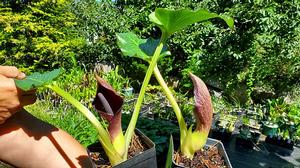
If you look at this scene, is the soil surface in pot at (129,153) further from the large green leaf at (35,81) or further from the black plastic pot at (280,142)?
the black plastic pot at (280,142)

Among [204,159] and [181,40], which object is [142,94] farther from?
[181,40]

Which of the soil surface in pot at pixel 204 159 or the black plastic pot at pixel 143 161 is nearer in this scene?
the black plastic pot at pixel 143 161

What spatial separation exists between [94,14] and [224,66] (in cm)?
279

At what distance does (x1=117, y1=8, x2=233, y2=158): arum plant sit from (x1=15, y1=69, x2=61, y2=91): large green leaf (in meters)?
0.24

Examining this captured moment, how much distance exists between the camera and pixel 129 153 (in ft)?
3.14

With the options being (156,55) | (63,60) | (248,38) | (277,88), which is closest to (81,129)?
(156,55)

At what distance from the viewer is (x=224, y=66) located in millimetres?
5938

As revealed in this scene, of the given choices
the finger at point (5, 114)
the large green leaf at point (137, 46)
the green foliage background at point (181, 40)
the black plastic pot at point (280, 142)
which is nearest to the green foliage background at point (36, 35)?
the green foliage background at point (181, 40)

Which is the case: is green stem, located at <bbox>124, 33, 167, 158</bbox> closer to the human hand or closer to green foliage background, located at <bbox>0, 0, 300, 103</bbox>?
the human hand

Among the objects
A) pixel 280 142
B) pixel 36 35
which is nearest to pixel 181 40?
pixel 36 35

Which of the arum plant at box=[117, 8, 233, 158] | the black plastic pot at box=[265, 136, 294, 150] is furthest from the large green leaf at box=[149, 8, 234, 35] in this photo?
the black plastic pot at box=[265, 136, 294, 150]

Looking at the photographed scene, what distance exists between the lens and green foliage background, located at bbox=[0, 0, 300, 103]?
17.2 feet

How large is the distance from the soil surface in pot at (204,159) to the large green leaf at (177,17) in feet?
1.12

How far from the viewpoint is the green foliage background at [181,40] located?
17.2ft
